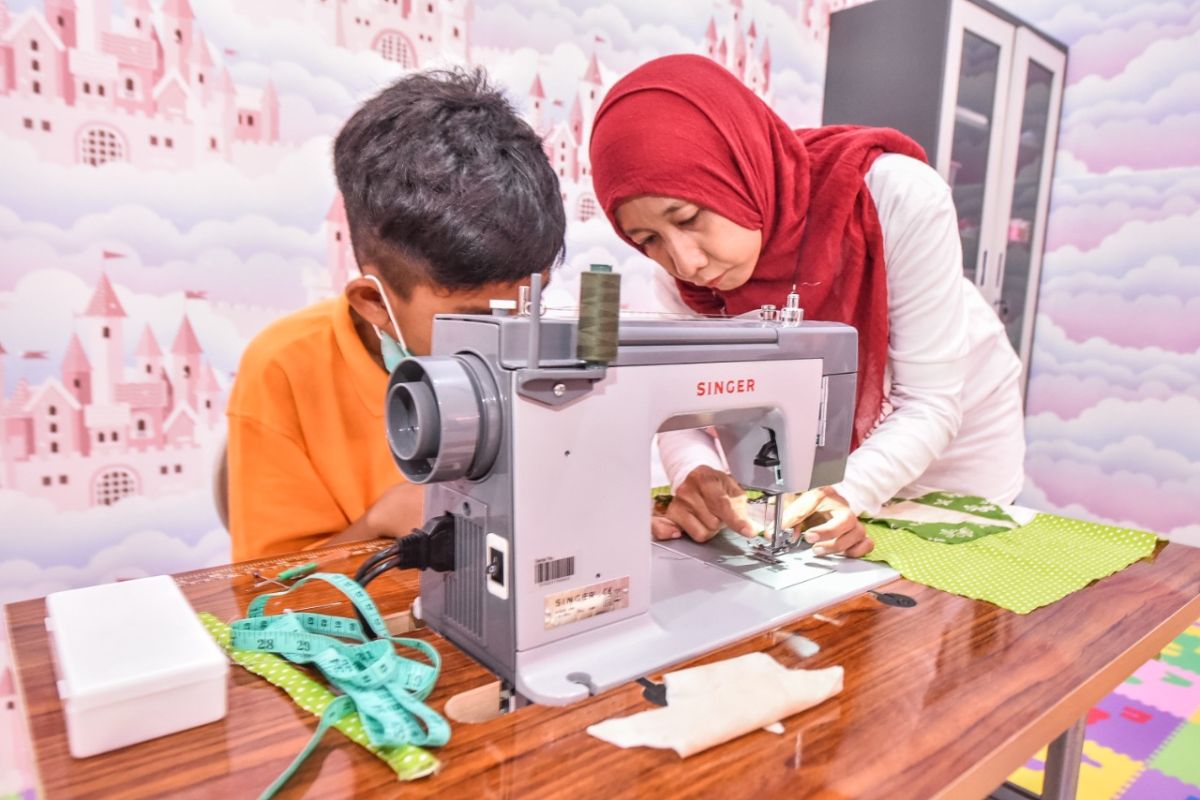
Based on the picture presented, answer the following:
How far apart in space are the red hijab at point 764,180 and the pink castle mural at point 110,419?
109 cm

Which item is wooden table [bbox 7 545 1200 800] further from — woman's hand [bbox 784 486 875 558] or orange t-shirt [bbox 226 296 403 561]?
orange t-shirt [bbox 226 296 403 561]

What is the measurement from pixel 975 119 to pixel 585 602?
2.97 metres

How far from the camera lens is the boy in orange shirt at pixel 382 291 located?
867mm

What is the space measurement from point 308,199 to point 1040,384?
122 inches

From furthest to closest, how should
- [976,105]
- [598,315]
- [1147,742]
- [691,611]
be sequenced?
[976,105] → [1147,742] → [691,611] → [598,315]

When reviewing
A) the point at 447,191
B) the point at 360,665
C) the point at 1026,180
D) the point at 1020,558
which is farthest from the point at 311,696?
the point at 1026,180

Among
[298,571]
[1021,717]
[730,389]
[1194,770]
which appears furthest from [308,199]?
[1194,770]

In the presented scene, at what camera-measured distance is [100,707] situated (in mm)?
480

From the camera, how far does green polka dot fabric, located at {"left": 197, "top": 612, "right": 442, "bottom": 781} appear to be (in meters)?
0.48

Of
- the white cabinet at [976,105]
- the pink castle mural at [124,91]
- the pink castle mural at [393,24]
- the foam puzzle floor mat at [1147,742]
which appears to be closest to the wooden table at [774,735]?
the foam puzzle floor mat at [1147,742]

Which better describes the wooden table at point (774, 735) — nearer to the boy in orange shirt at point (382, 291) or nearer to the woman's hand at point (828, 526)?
the woman's hand at point (828, 526)

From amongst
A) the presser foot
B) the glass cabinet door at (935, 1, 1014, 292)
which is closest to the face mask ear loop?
the presser foot

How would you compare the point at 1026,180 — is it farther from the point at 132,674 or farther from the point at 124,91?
the point at 132,674

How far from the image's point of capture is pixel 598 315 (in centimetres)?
60
